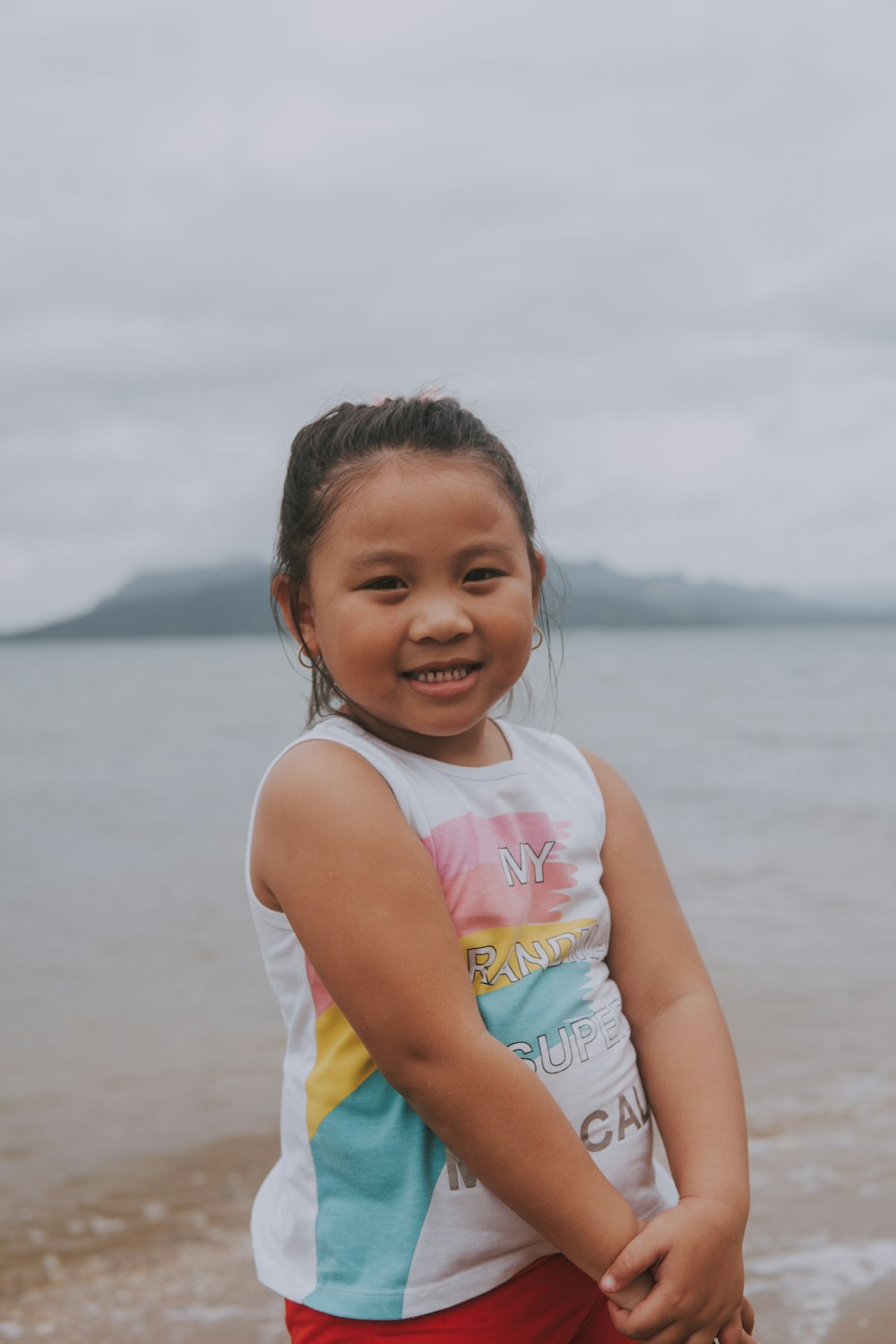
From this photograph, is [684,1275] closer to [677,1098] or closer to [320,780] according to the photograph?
[677,1098]

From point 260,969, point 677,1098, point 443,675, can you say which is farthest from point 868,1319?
point 260,969

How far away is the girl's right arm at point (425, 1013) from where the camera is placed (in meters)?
1.30

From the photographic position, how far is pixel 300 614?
1637mm

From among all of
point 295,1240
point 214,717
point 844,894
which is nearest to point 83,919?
point 844,894

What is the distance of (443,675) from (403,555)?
151 mm

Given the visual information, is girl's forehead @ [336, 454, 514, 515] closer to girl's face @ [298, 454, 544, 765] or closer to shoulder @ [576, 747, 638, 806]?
girl's face @ [298, 454, 544, 765]

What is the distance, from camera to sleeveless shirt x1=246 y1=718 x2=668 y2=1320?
4.54 ft

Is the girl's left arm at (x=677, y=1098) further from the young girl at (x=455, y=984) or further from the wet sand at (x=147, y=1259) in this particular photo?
the wet sand at (x=147, y=1259)

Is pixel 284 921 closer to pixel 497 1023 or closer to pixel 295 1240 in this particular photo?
pixel 497 1023

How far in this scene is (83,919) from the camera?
6.78 metres

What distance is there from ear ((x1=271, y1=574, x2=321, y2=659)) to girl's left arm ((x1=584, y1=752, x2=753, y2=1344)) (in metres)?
0.43

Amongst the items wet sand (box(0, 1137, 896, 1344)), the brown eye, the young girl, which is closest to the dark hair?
the young girl

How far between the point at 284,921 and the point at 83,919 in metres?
5.73

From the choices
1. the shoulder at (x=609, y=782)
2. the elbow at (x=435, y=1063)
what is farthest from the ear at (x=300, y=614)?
the elbow at (x=435, y=1063)
